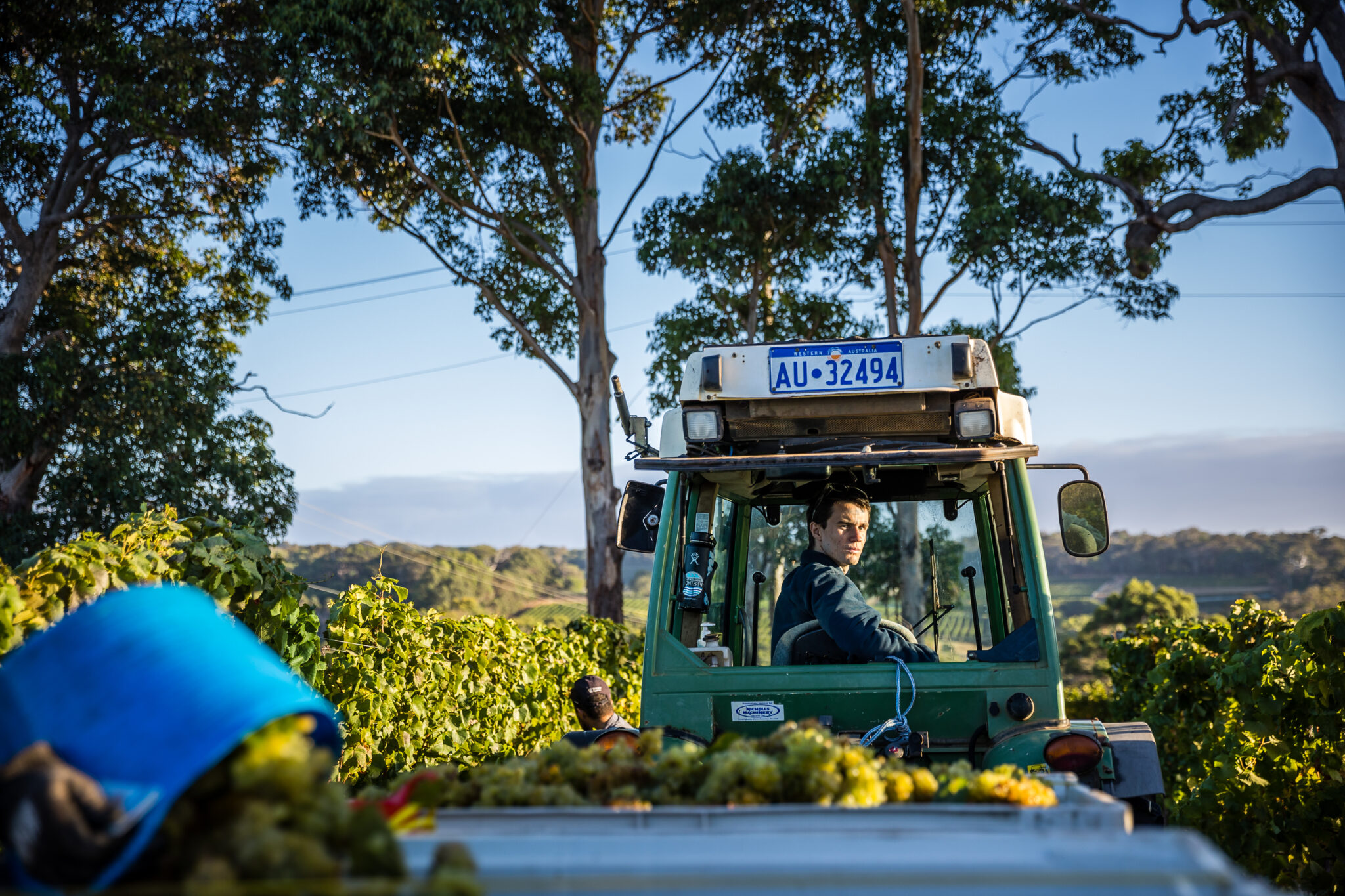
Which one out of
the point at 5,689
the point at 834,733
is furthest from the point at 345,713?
the point at 5,689

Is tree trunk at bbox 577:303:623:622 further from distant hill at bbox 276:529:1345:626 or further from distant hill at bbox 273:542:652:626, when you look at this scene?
distant hill at bbox 276:529:1345:626

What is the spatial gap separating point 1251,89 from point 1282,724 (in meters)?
14.5

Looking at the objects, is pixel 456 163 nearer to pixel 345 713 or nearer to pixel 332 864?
pixel 345 713

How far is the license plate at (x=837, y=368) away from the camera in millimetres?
4348

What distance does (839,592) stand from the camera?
4.18 m

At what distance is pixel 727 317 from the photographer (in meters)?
17.8

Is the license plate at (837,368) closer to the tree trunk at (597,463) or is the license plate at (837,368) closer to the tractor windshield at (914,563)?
the tractor windshield at (914,563)

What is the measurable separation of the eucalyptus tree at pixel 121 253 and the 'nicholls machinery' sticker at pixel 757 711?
1459cm

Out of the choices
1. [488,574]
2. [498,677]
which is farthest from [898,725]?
[488,574]

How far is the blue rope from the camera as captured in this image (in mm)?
3881

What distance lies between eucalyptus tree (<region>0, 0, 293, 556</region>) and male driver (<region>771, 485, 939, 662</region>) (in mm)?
14095

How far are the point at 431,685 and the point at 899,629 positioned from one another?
3398 mm

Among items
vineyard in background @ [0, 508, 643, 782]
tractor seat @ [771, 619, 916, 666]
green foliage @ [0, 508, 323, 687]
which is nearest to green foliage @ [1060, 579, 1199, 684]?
vineyard in background @ [0, 508, 643, 782]

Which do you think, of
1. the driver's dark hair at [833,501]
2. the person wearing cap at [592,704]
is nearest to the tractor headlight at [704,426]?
the driver's dark hair at [833,501]
